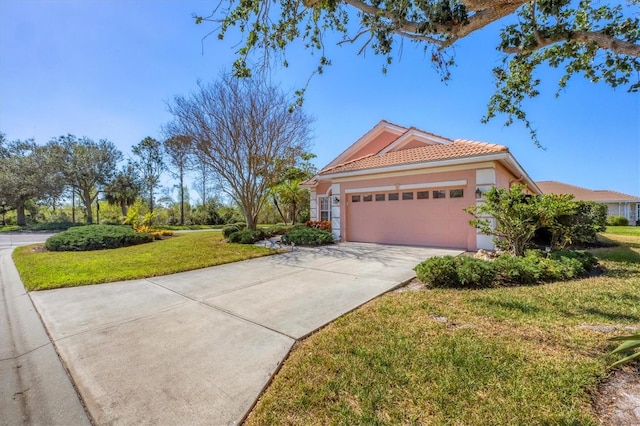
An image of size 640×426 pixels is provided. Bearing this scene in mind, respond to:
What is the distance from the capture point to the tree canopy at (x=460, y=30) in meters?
3.22

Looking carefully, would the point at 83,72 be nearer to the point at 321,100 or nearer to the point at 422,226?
the point at 321,100

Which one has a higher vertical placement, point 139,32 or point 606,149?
point 139,32

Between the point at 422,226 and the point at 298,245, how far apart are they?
5.12 metres

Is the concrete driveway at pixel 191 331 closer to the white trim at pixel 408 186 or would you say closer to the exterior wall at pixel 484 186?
the exterior wall at pixel 484 186

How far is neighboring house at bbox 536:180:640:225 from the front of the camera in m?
27.0

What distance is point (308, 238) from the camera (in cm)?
1141

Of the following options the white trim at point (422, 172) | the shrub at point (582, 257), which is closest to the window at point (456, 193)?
the white trim at point (422, 172)

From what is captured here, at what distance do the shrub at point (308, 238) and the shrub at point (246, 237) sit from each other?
153cm

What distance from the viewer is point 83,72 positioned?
8.06 meters

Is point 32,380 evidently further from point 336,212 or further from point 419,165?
point 336,212

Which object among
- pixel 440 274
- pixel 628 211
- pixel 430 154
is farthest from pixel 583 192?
pixel 440 274

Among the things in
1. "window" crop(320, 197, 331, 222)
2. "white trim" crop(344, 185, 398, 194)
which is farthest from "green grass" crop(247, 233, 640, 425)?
"window" crop(320, 197, 331, 222)

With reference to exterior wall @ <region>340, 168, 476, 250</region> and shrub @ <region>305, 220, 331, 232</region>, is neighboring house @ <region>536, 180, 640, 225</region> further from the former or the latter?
shrub @ <region>305, 220, 331, 232</region>

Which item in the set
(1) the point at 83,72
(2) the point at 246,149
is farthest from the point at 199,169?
(1) the point at 83,72
